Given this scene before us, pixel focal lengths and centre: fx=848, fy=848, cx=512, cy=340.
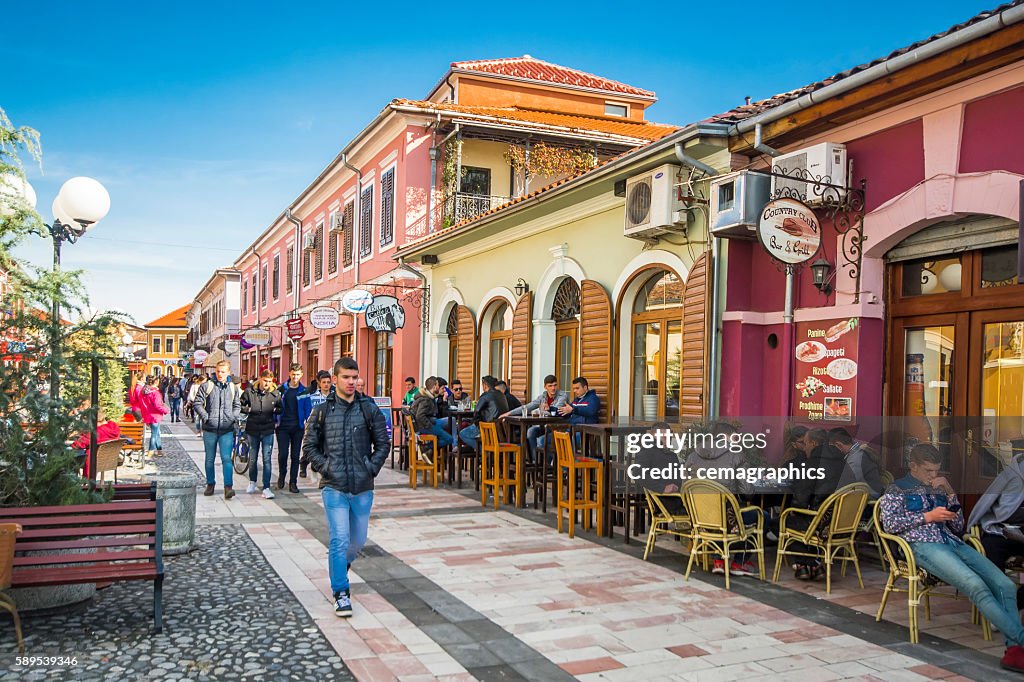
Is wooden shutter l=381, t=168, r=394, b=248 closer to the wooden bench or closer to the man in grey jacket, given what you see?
the man in grey jacket

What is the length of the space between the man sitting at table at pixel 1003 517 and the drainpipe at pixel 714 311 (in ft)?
12.2

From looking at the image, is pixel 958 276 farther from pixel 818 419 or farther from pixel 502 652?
pixel 502 652

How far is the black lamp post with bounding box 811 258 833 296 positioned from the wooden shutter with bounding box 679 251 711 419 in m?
1.36

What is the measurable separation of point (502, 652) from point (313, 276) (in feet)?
76.0

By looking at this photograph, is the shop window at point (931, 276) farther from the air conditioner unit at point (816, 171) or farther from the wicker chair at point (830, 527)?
the wicker chair at point (830, 527)

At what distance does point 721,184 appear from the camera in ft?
27.9

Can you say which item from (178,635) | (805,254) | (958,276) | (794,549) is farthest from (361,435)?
(958,276)

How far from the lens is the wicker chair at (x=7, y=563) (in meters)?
4.58

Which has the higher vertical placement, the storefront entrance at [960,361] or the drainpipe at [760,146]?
the drainpipe at [760,146]

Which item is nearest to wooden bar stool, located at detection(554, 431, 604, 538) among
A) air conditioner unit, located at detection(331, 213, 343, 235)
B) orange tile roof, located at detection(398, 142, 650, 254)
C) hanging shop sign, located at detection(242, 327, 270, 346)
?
orange tile roof, located at detection(398, 142, 650, 254)

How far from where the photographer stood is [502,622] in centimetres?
539

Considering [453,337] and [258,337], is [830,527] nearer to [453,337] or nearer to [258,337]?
[453,337]

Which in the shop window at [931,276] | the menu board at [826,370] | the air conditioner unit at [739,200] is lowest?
the menu board at [826,370]

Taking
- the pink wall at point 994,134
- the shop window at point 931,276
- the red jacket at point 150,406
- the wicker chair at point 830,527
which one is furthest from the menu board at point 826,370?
the red jacket at point 150,406
